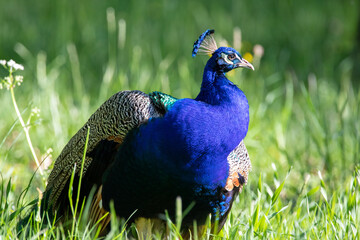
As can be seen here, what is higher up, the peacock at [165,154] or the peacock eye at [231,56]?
the peacock eye at [231,56]

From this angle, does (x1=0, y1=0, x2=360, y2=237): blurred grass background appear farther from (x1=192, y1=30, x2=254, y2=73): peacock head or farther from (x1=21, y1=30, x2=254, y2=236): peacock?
(x1=192, y1=30, x2=254, y2=73): peacock head

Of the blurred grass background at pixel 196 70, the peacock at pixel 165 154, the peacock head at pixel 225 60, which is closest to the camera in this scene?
the peacock at pixel 165 154

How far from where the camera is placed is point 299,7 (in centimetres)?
704

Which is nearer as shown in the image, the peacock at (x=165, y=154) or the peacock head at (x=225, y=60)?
the peacock at (x=165, y=154)

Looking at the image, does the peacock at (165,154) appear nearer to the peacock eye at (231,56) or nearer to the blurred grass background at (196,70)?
the peacock eye at (231,56)

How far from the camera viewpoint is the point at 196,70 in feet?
16.6

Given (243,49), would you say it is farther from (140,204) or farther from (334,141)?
(140,204)

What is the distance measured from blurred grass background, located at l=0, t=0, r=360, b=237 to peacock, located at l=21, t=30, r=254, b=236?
0.26 m

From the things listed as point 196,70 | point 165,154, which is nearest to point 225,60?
point 165,154

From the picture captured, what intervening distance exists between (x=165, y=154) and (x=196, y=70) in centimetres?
263

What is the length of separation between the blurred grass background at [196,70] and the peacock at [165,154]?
26 centimetres

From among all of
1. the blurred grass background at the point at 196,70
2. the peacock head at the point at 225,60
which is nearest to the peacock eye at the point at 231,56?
the peacock head at the point at 225,60

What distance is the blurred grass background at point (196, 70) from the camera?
150 inches

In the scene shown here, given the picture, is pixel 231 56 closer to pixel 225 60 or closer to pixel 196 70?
pixel 225 60
